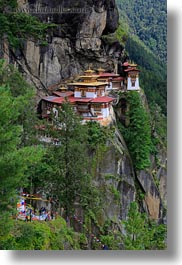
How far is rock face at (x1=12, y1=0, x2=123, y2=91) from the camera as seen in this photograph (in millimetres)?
5906

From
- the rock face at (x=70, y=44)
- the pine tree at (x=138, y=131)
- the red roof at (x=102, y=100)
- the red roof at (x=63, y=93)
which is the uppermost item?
the rock face at (x=70, y=44)

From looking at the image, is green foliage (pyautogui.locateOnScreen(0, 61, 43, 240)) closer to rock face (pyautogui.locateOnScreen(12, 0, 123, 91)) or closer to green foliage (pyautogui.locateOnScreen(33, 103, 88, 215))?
green foliage (pyautogui.locateOnScreen(33, 103, 88, 215))

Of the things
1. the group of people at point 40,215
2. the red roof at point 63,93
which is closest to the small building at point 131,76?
the red roof at point 63,93

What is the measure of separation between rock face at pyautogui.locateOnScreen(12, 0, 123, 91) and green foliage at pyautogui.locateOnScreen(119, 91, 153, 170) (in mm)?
633

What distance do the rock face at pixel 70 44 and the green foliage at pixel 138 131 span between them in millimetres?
633

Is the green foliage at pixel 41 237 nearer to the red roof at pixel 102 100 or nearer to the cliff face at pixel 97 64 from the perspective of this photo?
the cliff face at pixel 97 64

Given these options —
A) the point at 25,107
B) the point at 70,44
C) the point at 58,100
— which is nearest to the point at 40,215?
the point at 25,107

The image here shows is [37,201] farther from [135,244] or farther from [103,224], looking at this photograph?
[135,244]

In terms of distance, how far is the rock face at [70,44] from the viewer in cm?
591

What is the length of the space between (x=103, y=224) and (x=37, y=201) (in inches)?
33.3

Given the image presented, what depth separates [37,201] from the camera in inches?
227

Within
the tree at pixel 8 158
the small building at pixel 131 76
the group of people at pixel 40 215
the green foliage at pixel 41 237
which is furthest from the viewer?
the small building at pixel 131 76

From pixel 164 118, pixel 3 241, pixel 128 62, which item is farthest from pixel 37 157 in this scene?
pixel 128 62

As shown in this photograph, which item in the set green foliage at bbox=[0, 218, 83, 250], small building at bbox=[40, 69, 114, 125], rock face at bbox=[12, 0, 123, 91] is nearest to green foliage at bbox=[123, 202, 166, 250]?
green foliage at bbox=[0, 218, 83, 250]
